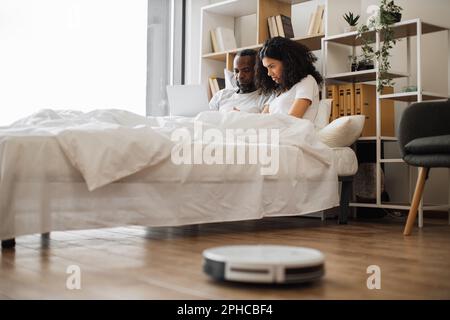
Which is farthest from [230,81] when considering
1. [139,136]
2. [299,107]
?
[139,136]

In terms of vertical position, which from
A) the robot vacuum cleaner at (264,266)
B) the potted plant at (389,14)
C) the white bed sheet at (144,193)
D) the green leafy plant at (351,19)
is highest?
the green leafy plant at (351,19)

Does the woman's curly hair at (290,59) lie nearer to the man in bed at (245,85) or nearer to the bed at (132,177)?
the man in bed at (245,85)

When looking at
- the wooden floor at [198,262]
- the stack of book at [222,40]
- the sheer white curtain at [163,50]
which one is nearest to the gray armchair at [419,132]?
the wooden floor at [198,262]

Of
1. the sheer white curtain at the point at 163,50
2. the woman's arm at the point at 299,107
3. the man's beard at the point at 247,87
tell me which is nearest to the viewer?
the woman's arm at the point at 299,107

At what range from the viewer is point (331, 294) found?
122 cm

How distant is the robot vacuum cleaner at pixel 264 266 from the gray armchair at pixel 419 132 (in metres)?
1.31

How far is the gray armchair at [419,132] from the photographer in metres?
2.42

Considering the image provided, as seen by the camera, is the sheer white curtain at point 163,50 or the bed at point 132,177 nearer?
the bed at point 132,177

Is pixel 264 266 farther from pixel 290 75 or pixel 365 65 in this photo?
pixel 365 65

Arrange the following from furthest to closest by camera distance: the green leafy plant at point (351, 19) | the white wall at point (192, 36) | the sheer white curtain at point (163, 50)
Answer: the white wall at point (192, 36)
the sheer white curtain at point (163, 50)
the green leafy plant at point (351, 19)

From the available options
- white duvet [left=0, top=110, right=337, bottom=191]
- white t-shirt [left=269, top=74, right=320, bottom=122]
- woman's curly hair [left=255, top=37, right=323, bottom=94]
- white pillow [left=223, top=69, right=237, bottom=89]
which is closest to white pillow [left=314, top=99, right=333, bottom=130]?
white t-shirt [left=269, top=74, right=320, bottom=122]
